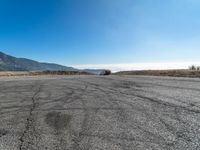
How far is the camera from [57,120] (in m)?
5.94

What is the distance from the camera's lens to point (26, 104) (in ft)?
27.1

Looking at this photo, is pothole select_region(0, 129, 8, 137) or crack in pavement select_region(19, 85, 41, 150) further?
pothole select_region(0, 129, 8, 137)

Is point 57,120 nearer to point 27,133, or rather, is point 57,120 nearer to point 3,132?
point 27,133

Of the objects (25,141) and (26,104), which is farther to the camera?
(26,104)

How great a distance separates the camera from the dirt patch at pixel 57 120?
214 inches

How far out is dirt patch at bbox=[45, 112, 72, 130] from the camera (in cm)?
543

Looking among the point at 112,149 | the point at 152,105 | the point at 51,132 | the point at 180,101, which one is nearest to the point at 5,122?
the point at 51,132

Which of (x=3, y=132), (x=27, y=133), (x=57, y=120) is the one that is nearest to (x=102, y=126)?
(x=57, y=120)

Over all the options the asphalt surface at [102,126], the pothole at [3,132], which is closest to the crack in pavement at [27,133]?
the asphalt surface at [102,126]

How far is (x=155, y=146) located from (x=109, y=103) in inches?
160

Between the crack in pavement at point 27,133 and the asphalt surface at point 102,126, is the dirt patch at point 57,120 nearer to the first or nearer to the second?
the asphalt surface at point 102,126

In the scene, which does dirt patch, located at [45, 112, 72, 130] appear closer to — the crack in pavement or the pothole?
the crack in pavement

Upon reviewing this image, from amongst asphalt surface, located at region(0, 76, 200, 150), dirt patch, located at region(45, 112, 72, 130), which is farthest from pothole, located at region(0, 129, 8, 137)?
dirt patch, located at region(45, 112, 72, 130)

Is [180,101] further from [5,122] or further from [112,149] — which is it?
[5,122]
